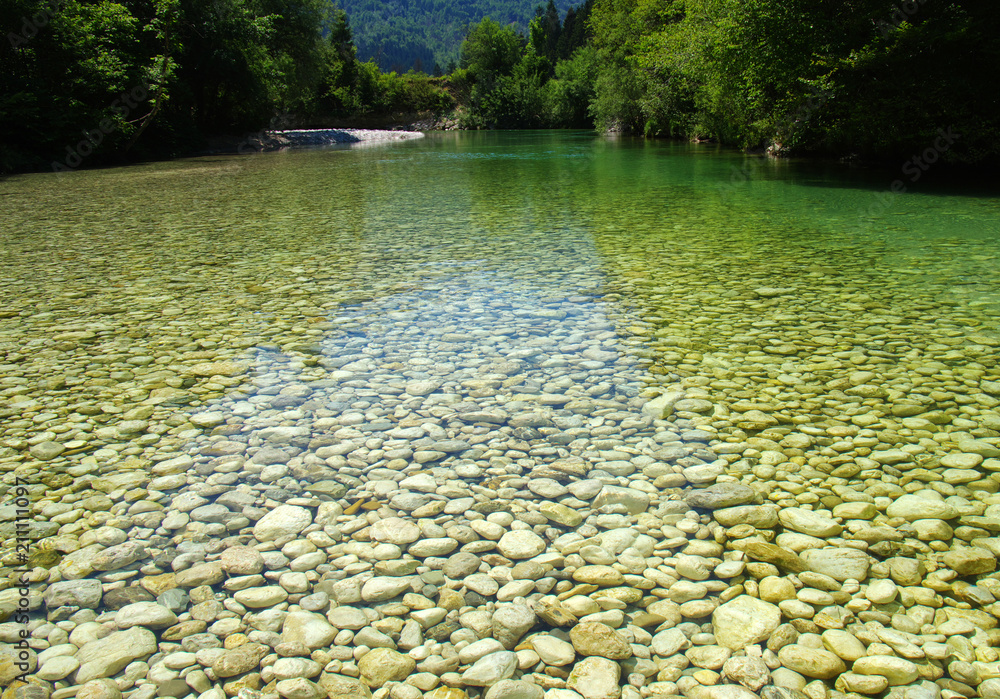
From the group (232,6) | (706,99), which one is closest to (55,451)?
(706,99)

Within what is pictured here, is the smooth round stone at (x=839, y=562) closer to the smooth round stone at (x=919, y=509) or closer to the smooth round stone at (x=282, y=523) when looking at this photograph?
the smooth round stone at (x=919, y=509)

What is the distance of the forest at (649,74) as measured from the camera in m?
16.3

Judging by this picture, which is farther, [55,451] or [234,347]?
[234,347]

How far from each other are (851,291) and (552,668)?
5900 millimetres

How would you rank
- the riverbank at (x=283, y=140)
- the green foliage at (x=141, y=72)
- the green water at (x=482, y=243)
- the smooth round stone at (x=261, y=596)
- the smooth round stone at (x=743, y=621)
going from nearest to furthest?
the smooth round stone at (x=743, y=621) → the smooth round stone at (x=261, y=596) → the green water at (x=482, y=243) → the green foliage at (x=141, y=72) → the riverbank at (x=283, y=140)

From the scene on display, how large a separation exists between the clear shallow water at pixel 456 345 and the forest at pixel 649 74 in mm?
6376

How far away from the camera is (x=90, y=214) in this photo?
13.3 m

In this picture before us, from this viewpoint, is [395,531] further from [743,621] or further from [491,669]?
[743,621]

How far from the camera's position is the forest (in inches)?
642

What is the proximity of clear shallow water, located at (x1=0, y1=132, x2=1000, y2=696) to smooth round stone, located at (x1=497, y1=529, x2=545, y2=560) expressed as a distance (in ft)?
1.39

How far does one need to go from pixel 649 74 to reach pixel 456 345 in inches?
1600

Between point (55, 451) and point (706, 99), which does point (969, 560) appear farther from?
point (706, 99)

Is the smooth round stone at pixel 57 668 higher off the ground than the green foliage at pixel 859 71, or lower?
lower

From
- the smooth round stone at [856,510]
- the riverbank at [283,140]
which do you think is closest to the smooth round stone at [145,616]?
the smooth round stone at [856,510]
